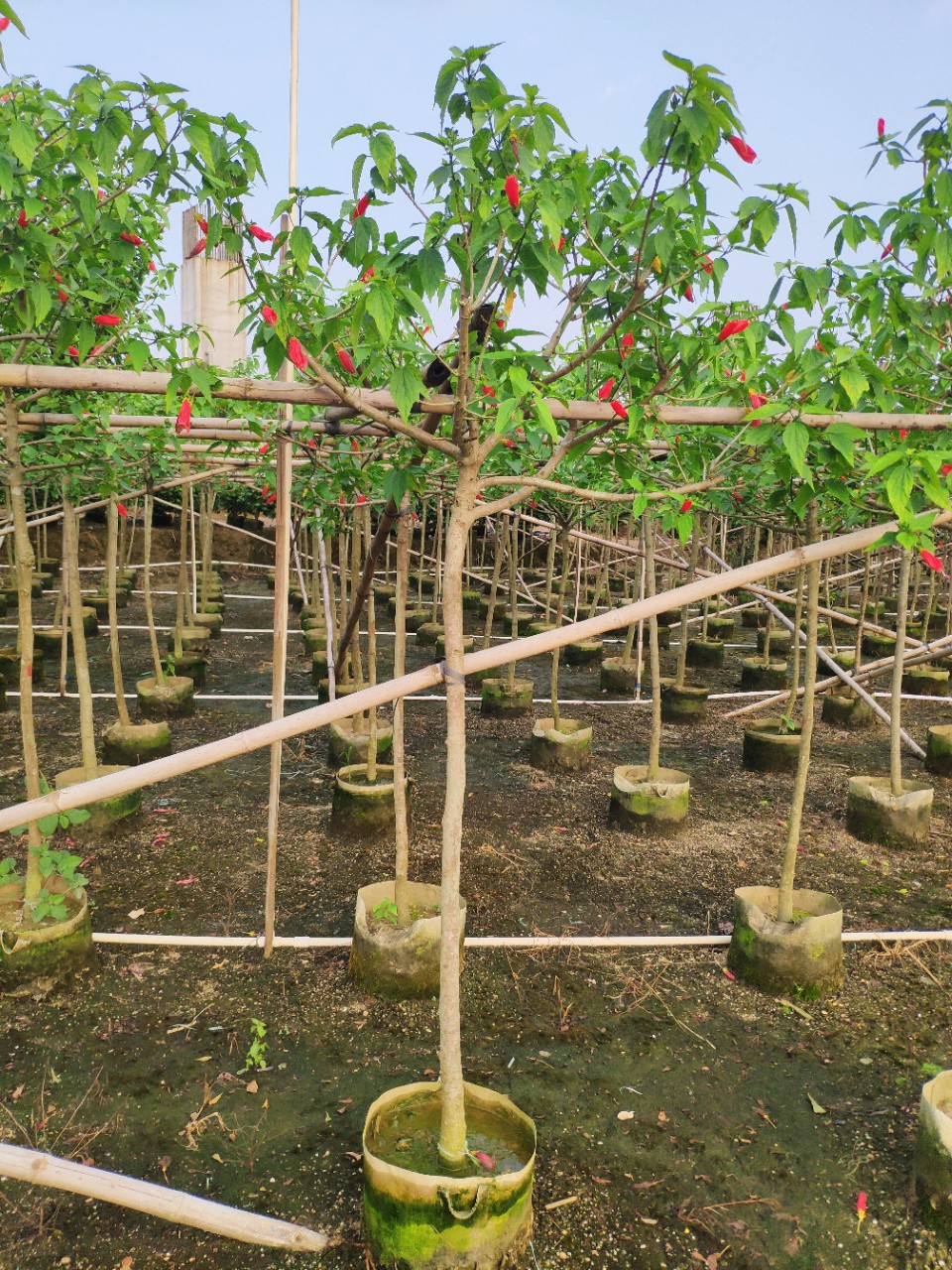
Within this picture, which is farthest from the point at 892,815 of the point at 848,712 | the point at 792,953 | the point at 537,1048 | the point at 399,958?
the point at 399,958

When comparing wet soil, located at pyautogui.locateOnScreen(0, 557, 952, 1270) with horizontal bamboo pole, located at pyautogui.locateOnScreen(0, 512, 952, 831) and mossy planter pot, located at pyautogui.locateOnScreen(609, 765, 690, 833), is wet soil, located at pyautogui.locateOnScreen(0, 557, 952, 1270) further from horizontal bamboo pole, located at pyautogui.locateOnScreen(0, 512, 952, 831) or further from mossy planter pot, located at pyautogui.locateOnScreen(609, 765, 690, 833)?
horizontal bamboo pole, located at pyautogui.locateOnScreen(0, 512, 952, 831)

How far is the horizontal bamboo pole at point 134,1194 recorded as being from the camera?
6.31 feet

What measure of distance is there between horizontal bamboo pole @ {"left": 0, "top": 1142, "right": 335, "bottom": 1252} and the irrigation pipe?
176cm

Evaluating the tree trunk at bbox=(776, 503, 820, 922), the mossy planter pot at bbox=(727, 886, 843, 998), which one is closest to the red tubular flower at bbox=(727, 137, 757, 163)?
the tree trunk at bbox=(776, 503, 820, 922)

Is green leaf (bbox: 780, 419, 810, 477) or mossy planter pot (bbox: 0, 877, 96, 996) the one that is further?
mossy planter pot (bbox: 0, 877, 96, 996)

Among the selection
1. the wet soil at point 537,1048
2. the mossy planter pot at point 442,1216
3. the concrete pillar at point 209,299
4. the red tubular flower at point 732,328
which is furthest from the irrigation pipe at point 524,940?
the concrete pillar at point 209,299

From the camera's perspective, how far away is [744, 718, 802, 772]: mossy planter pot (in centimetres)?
661

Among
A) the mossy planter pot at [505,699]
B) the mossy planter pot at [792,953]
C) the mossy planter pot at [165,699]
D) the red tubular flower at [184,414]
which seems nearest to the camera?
the red tubular flower at [184,414]

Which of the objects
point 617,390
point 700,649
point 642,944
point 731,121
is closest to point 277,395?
point 617,390

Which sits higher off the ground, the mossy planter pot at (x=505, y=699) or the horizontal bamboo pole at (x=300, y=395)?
the horizontal bamboo pole at (x=300, y=395)

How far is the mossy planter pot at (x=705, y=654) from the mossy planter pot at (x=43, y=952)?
840 centimetres

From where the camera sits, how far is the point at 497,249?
6.40 ft

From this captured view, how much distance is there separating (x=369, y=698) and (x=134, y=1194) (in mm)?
1217

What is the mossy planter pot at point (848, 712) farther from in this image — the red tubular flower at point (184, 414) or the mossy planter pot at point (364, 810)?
the red tubular flower at point (184, 414)
